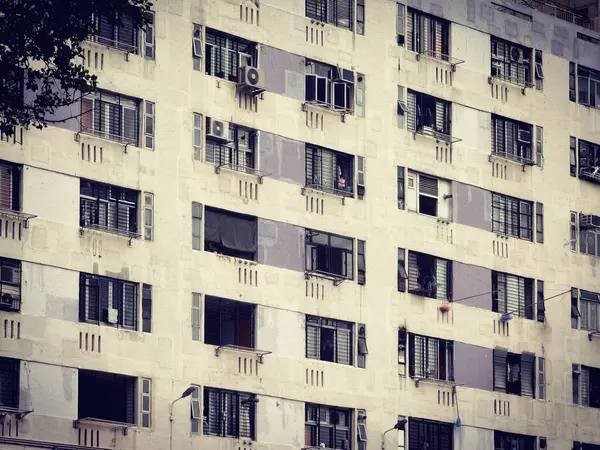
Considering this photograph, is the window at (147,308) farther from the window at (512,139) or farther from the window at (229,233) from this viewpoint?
the window at (512,139)

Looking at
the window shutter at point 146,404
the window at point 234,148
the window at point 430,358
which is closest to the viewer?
the window shutter at point 146,404

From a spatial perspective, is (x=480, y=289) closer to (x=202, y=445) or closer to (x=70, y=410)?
(x=202, y=445)

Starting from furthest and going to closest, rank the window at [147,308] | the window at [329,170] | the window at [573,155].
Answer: the window at [573,155]
the window at [329,170]
the window at [147,308]

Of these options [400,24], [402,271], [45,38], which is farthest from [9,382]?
[400,24]

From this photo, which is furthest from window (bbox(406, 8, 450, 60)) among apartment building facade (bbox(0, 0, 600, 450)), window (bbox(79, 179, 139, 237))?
window (bbox(79, 179, 139, 237))

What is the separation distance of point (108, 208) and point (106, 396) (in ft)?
16.7

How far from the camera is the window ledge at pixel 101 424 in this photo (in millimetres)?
48750

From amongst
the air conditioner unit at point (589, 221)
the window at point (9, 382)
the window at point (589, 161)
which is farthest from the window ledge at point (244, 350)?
the window at point (589, 161)

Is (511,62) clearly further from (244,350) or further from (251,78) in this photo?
(244,350)

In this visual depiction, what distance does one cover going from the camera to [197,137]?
5288 cm

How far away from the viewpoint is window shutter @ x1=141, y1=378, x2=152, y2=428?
5025 cm

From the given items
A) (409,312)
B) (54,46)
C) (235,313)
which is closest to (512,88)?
(409,312)

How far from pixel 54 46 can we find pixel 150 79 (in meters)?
5.96

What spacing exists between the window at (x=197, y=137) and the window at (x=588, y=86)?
Answer: 17.0 m
